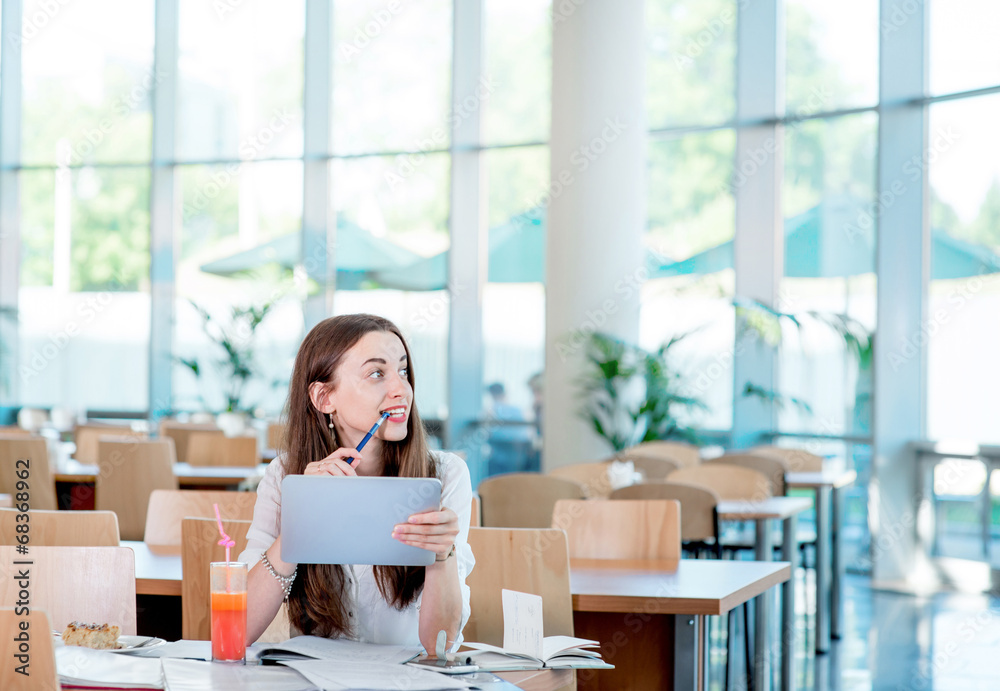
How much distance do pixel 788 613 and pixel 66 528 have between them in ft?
8.56

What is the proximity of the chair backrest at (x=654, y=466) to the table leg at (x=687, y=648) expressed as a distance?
2.54 meters

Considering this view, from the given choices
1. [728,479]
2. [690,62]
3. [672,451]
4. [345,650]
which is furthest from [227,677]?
[690,62]

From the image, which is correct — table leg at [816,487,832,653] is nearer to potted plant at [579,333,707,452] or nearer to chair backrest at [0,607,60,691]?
potted plant at [579,333,707,452]

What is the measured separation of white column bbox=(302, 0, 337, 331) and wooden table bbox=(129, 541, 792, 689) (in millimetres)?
6111

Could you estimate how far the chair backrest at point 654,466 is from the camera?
4.93 metres

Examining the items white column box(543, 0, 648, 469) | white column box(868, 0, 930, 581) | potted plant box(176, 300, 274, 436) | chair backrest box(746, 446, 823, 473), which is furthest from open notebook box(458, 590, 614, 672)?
potted plant box(176, 300, 274, 436)

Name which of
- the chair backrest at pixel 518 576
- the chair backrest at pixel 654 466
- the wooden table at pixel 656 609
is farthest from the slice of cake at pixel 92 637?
the chair backrest at pixel 654 466

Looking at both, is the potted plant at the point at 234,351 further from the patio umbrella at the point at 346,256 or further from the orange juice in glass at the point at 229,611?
the orange juice in glass at the point at 229,611

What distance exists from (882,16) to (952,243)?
1385 millimetres

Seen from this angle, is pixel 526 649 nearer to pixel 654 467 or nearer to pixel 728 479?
pixel 728 479

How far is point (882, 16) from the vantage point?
21.2 ft

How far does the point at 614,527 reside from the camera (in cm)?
294

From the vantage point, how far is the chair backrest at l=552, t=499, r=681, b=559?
289 centimetres

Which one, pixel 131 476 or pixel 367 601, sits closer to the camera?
pixel 367 601
